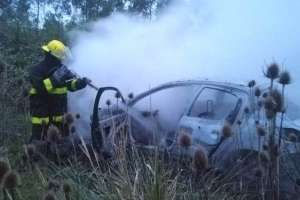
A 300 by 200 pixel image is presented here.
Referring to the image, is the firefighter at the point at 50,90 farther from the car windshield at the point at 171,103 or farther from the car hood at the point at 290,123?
the car hood at the point at 290,123

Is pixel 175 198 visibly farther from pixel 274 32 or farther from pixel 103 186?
pixel 274 32

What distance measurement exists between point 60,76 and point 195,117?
1951mm

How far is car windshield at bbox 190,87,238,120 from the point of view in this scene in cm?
656

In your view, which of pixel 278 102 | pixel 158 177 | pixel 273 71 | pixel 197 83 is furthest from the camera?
pixel 197 83

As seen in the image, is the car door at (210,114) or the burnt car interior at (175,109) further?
the burnt car interior at (175,109)

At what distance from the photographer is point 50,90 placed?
25.8 ft

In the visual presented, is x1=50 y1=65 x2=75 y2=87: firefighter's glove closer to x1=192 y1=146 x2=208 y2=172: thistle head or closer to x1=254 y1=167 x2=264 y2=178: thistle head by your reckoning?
x1=254 y1=167 x2=264 y2=178: thistle head

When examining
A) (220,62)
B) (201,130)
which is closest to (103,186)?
(201,130)

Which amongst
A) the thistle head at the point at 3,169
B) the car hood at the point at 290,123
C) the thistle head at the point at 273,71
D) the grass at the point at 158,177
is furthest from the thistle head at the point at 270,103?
the car hood at the point at 290,123

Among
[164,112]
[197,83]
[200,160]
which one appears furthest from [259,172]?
[164,112]

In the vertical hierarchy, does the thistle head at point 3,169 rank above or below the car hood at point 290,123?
above

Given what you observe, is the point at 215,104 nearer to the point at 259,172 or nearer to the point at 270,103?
the point at 259,172

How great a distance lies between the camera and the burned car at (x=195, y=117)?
575 cm

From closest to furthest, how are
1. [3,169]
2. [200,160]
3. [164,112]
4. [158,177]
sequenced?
[3,169] < [200,160] < [158,177] < [164,112]
